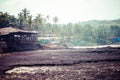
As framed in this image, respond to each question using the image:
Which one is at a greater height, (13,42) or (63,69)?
(13,42)

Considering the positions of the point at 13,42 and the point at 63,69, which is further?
the point at 13,42

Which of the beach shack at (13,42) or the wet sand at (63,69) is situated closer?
the wet sand at (63,69)

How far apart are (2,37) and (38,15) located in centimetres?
4601

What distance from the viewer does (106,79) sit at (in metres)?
11.8

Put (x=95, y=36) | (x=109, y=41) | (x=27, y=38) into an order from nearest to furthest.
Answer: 1. (x=27, y=38)
2. (x=109, y=41)
3. (x=95, y=36)

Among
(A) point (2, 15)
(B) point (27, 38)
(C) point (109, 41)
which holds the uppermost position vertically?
(A) point (2, 15)

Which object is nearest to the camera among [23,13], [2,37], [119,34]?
[2,37]

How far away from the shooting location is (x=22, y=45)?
45688 mm

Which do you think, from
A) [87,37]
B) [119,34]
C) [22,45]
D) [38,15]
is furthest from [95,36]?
[22,45]

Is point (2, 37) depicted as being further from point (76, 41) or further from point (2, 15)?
point (76, 41)

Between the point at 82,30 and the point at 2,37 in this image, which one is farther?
the point at 82,30

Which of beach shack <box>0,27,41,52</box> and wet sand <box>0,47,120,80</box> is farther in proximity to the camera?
beach shack <box>0,27,41,52</box>

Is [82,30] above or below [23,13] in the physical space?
below

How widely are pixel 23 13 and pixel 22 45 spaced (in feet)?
125
